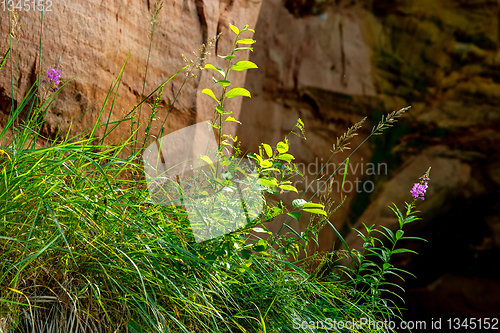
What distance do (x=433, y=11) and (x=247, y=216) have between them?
9.72 feet

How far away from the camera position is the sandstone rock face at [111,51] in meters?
1.91

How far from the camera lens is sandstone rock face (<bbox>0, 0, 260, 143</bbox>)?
1.91 metres

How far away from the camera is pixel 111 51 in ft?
7.34

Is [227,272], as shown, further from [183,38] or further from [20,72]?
[183,38]

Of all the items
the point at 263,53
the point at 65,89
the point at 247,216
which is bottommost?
the point at 247,216

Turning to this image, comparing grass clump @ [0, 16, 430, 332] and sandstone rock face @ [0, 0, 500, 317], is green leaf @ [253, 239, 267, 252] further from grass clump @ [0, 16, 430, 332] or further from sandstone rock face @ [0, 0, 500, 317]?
sandstone rock face @ [0, 0, 500, 317]

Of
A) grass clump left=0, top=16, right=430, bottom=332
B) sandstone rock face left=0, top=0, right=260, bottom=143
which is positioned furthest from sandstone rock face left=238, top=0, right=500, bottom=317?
grass clump left=0, top=16, right=430, bottom=332

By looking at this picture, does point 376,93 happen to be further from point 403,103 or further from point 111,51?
point 111,51

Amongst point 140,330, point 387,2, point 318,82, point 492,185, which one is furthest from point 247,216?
point 387,2

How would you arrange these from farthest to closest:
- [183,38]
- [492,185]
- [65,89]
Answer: [492,185] → [183,38] → [65,89]

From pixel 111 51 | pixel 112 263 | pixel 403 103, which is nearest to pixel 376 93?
pixel 403 103

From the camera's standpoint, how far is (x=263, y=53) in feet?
11.2

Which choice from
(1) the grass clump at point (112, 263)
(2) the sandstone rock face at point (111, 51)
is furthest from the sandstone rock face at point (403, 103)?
(1) the grass clump at point (112, 263)

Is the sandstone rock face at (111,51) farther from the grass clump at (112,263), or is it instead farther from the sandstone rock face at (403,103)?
the sandstone rock face at (403,103)
